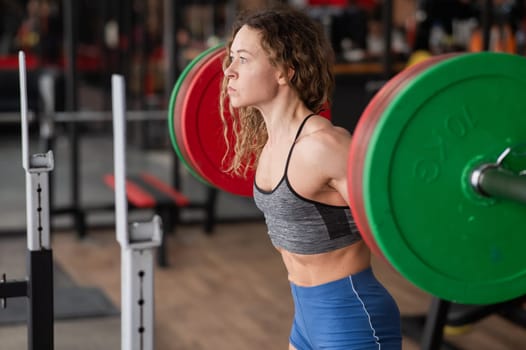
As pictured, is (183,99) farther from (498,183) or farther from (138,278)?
(498,183)

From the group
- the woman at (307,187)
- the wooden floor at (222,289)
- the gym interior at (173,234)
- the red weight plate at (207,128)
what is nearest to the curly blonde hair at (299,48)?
the woman at (307,187)

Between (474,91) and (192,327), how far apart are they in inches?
102

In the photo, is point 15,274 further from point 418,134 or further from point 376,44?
point 376,44

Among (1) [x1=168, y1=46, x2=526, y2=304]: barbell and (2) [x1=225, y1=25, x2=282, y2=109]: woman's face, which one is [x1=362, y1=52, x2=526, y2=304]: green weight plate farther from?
(2) [x1=225, y1=25, x2=282, y2=109]: woman's face

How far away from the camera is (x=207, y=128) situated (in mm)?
1921

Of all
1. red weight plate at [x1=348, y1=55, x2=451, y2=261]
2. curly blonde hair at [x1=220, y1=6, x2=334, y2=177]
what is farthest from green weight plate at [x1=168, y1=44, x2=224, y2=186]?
red weight plate at [x1=348, y1=55, x2=451, y2=261]

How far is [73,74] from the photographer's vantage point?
5.02m

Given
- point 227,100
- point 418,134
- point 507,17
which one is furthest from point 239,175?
point 507,17

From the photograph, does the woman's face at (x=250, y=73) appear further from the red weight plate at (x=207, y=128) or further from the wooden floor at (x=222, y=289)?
the wooden floor at (x=222, y=289)

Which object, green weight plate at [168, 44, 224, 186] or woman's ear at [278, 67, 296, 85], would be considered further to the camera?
green weight plate at [168, 44, 224, 186]

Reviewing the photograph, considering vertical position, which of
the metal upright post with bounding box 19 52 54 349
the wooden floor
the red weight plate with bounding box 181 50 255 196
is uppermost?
the red weight plate with bounding box 181 50 255 196

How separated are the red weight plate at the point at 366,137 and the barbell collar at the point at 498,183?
179mm

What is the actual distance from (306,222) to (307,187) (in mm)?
83

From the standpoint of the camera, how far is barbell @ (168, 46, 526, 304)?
4.10 ft
